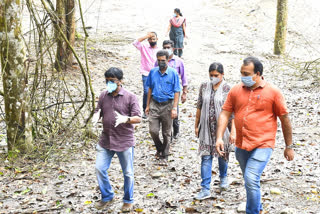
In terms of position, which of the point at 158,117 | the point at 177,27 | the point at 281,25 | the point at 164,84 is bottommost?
the point at 158,117

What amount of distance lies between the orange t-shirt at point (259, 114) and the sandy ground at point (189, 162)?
125cm

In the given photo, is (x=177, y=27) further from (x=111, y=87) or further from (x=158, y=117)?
(x=111, y=87)

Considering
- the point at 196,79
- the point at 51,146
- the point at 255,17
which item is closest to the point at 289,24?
the point at 255,17

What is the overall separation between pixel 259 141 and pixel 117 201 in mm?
2310

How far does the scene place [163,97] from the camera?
6973 millimetres

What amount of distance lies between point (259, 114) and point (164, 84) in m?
2.84

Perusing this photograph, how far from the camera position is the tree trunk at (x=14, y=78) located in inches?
253

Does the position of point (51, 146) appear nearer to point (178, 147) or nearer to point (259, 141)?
point (178, 147)

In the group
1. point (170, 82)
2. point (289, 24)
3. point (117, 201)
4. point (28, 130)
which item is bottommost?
point (117, 201)

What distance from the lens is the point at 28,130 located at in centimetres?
696

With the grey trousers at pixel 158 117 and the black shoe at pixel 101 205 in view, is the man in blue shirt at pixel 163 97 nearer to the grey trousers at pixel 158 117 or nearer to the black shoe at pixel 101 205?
the grey trousers at pixel 158 117

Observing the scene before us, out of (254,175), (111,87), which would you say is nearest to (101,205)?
(111,87)

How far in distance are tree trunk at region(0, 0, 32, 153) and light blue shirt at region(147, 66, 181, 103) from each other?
2.21 m

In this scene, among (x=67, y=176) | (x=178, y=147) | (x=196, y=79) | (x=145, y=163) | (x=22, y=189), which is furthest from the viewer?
(x=196, y=79)
